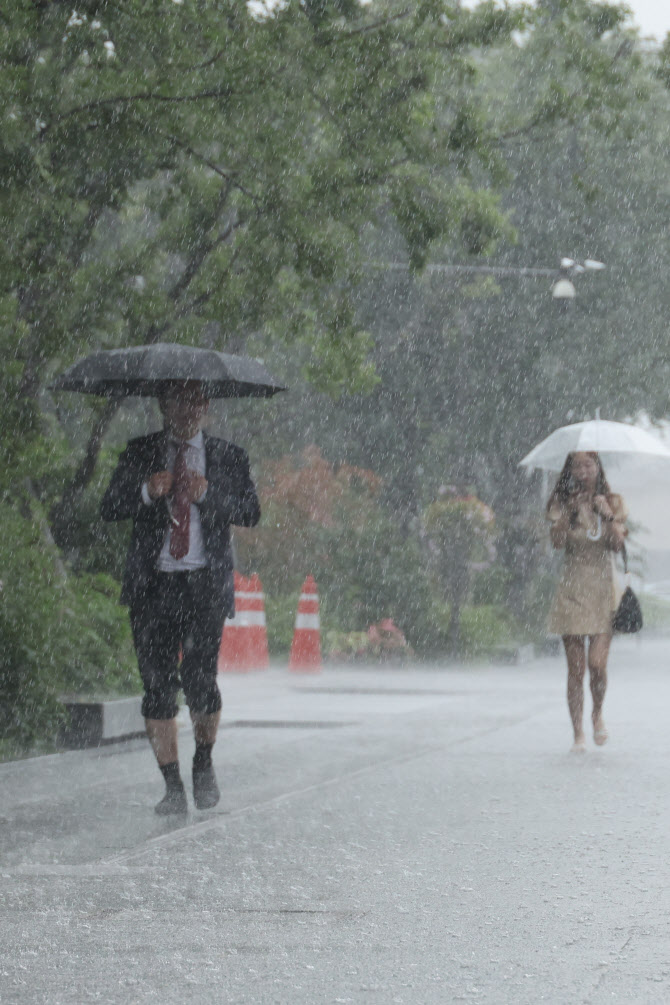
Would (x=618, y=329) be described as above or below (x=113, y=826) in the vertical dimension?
above

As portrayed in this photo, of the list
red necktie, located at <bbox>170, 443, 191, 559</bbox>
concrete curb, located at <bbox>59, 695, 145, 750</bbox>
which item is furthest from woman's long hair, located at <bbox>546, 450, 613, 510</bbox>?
red necktie, located at <bbox>170, 443, 191, 559</bbox>

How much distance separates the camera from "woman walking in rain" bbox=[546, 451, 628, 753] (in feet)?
36.1

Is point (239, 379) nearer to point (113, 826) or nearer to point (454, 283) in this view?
point (113, 826)

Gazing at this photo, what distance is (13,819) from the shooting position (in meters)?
8.41

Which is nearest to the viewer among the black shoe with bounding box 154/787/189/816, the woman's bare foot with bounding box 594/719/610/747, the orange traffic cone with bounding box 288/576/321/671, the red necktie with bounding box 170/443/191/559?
the red necktie with bounding box 170/443/191/559

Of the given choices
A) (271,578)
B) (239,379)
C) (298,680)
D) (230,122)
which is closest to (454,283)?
(271,578)

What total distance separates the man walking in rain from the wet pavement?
550 millimetres

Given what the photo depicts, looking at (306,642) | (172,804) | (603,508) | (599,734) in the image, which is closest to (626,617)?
(603,508)

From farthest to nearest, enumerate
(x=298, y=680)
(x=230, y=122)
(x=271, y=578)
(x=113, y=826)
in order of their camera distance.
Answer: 1. (x=271, y=578)
2. (x=298, y=680)
3. (x=230, y=122)
4. (x=113, y=826)

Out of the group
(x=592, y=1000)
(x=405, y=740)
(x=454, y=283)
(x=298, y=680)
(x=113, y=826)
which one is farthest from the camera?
(x=454, y=283)

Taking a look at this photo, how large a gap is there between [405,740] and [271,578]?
46.5 ft

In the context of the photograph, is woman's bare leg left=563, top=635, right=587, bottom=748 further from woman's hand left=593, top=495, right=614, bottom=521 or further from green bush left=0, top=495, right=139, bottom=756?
green bush left=0, top=495, right=139, bottom=756

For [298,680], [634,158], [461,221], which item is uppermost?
[634,158]

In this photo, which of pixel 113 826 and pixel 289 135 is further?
pixel 289 135
